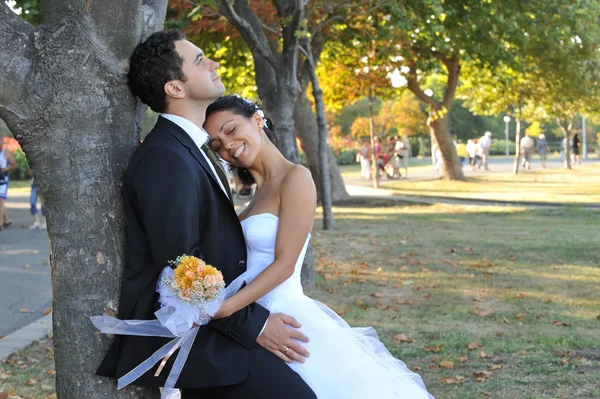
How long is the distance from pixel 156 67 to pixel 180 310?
1.05 m

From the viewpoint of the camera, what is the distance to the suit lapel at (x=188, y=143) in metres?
3.50

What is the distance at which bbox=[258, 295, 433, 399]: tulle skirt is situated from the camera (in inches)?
145

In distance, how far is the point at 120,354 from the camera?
11.8 feet

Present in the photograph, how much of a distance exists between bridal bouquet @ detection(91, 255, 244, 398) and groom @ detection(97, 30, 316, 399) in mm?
36

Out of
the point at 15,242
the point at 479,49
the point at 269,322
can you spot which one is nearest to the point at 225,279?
the point at 269,322

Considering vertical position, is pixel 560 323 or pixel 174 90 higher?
pixel 174 90

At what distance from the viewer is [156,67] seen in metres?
3.66

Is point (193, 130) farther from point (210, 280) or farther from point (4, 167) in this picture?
point (4, 167)

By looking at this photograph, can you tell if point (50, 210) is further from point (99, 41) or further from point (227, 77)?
point (227, 77)

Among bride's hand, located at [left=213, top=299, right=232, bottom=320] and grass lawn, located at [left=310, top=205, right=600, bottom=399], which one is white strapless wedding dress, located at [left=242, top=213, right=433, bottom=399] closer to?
bride's hand, located at [left=213, top=299, right=232, bottom=320]

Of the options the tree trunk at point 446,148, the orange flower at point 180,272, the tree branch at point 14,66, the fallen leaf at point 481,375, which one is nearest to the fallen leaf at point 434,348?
the fallen leaf at point 481,375

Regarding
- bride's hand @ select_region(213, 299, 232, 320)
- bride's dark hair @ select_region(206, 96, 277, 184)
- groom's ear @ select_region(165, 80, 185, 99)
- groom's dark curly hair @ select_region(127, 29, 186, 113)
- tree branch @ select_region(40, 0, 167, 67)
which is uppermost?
tree branch @ select_region(40, 0, 167, 67)

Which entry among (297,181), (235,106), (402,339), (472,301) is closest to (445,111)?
(472,301)

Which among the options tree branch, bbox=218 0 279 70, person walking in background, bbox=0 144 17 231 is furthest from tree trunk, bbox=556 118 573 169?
tree branch, bbox=218 0 279 70
